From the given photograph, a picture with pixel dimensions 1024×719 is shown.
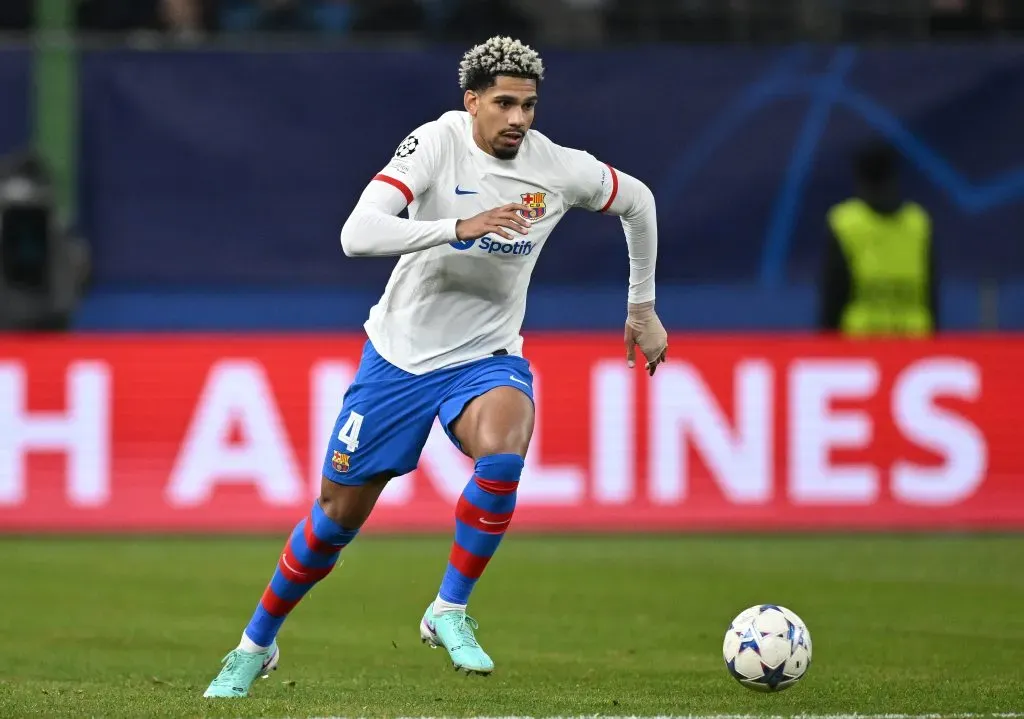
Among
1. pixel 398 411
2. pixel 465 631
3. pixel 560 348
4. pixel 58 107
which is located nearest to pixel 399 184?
pixel 398 411

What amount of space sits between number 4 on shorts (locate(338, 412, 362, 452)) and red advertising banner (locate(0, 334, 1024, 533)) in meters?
5.97

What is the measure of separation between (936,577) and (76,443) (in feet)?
18.8

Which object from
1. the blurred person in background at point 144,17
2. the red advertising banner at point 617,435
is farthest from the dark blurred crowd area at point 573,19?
the red advertising banner at point 617,435

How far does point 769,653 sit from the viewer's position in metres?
6.50

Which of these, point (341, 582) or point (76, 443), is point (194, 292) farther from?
point (341, 582)

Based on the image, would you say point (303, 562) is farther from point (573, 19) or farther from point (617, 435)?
point (573, 19)

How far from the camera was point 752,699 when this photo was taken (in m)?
6.50

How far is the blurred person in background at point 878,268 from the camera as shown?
1297cm

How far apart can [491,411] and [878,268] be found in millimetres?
7031

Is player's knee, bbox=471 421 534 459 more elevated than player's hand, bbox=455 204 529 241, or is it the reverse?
player's hand, bbox=455 204 529 241

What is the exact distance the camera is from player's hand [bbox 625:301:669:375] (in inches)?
281

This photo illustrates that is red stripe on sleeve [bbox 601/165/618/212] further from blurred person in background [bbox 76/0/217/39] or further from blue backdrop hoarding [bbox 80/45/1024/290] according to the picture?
blurred person in background [bbox 76/0/217/39]

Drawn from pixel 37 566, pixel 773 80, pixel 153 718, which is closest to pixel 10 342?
pixel 37 566

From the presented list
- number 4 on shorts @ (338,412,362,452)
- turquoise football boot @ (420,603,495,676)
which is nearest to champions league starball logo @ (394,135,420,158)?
number 4 on shorts @ (338,412,362,452)
